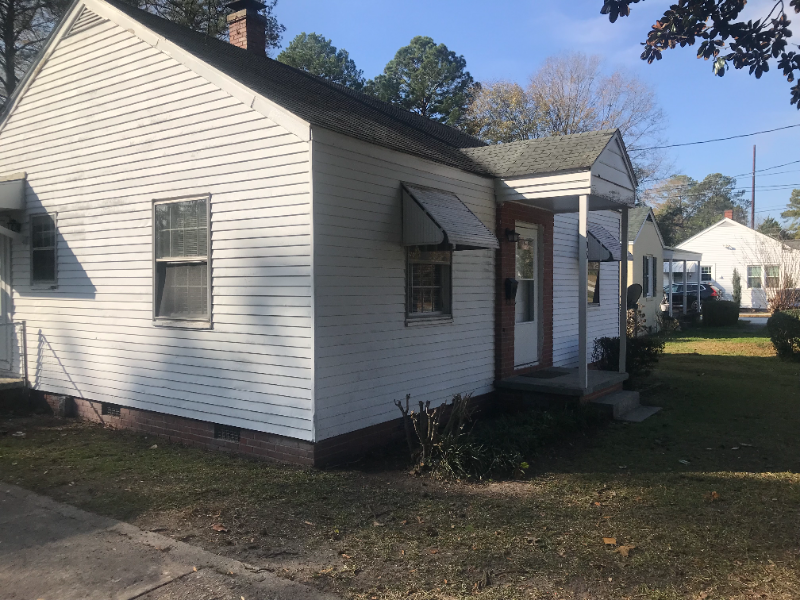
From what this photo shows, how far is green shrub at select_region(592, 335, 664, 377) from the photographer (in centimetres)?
1168

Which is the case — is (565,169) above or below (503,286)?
above

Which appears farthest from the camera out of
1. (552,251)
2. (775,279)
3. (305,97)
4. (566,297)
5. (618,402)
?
(775,279)

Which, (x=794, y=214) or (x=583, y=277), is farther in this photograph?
(x=794, y=214)

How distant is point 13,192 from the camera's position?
936 centimetres

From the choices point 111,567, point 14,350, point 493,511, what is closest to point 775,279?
point 493,511

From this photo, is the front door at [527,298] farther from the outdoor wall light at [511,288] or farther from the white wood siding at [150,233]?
the white wood siding at [150,233]

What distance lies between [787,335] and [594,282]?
18.8 ft

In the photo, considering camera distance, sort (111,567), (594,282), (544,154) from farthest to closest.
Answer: (594,282), (544,154), (111,567)

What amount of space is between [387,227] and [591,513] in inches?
145

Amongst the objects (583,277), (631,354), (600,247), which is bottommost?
(631,354)

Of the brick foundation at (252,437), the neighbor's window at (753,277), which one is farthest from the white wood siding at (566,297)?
the neighbor's window at (753,277)

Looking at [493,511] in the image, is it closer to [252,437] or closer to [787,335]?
[252,437]

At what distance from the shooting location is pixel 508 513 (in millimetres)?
5277

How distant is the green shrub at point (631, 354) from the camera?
11.7 m
